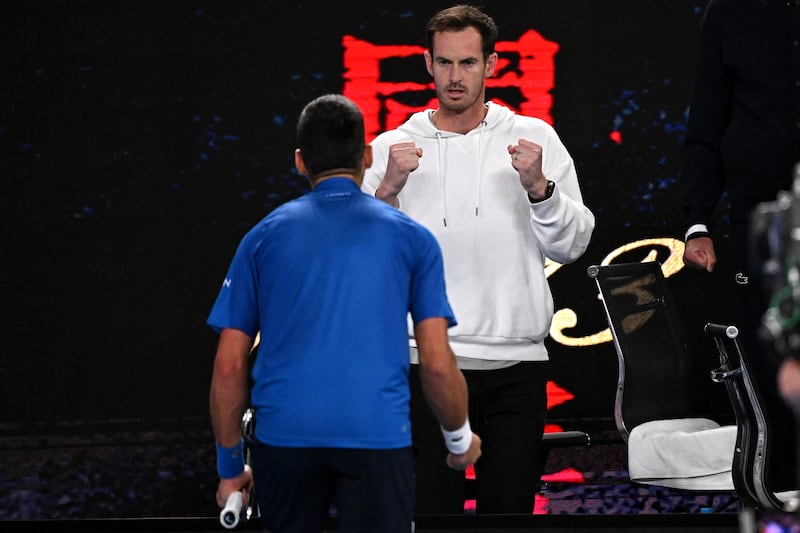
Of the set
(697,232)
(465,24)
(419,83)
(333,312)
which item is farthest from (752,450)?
(419,83)

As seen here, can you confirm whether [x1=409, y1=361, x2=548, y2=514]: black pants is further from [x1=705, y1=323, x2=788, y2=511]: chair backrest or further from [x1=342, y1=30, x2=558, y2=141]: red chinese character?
[x1=342, y1=30, x2=558, y2=141]: red chinese character

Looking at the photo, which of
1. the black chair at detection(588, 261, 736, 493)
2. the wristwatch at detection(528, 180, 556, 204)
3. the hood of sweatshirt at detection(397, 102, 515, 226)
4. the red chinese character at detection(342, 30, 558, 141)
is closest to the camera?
the wristwatch at detection(528, 180, 556, 204)

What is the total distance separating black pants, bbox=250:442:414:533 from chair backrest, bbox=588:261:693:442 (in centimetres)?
207

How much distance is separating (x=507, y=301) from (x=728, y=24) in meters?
1.02

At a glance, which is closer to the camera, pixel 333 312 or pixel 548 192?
pixel 333 312

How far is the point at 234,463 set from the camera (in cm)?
229

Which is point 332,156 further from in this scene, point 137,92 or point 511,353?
point 137,92

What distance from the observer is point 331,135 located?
2.33 metres

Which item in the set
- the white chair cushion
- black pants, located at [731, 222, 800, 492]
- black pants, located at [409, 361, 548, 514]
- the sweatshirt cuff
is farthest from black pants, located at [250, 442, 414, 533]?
the white chair cushion

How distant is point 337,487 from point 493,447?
95 centimetres

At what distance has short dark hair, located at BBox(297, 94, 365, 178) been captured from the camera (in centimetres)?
232

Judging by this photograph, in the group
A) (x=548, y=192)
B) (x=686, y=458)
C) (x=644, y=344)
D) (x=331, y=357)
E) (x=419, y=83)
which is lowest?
(x=686, y=458)

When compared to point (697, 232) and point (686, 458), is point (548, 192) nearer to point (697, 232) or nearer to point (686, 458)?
point (697, 232)

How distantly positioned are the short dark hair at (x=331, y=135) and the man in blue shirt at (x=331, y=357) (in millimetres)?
18
